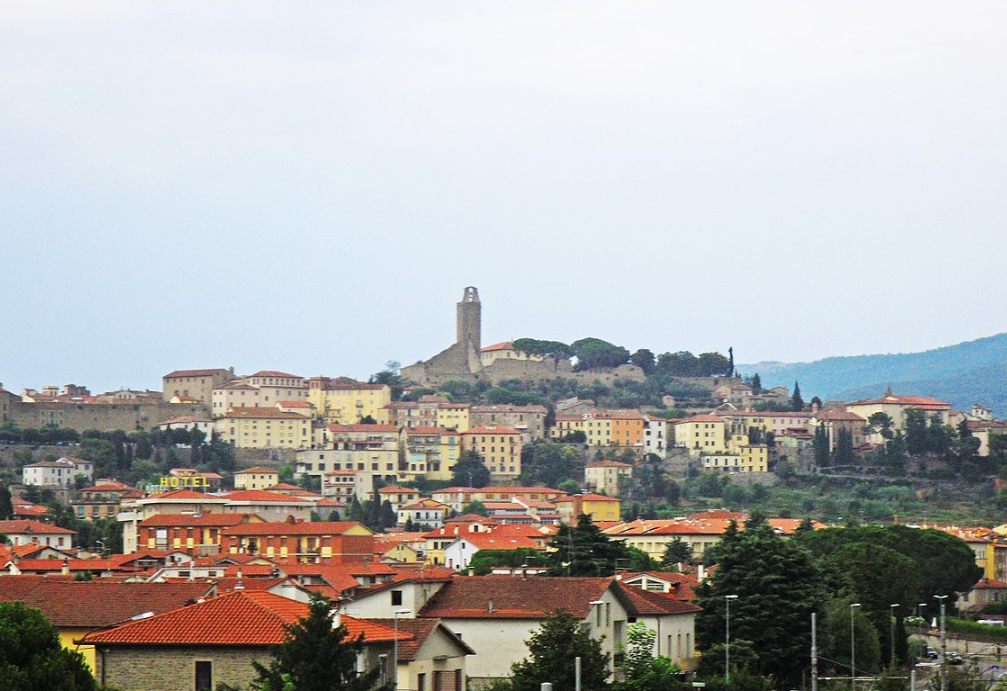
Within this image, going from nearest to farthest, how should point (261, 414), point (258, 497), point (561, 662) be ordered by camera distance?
1. point (561, 662)
2. point (258, 497)
3. point (261, 414)

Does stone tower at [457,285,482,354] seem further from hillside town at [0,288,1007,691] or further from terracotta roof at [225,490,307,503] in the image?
terracotta roof at [225,490,307,503]

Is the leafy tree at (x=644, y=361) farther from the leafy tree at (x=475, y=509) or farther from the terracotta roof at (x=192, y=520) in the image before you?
the terracotta roof at (x=192, y=520)

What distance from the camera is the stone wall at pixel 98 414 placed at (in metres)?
154

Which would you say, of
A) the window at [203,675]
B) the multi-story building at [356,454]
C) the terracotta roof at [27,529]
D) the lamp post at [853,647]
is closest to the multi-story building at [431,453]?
the multi-story building at [356,454]

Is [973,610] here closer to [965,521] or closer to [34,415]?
[965,521]

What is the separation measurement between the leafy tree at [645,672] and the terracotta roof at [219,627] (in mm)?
4417

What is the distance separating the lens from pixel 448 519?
422ft

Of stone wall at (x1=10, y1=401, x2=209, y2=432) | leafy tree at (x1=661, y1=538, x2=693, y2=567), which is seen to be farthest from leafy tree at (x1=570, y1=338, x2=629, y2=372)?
leafy tree at (x1=661, y1=538, x2=693, y2=567)

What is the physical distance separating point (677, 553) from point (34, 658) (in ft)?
232

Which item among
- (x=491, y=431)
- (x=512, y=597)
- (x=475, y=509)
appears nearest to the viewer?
(x=512, y=597)

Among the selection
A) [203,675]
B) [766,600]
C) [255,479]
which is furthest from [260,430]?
[203,675]

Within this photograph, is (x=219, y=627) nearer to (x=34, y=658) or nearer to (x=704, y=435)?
(x=34, y=658)

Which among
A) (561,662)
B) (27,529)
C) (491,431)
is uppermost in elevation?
(491,431)

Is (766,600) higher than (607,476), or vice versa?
(607,476)
